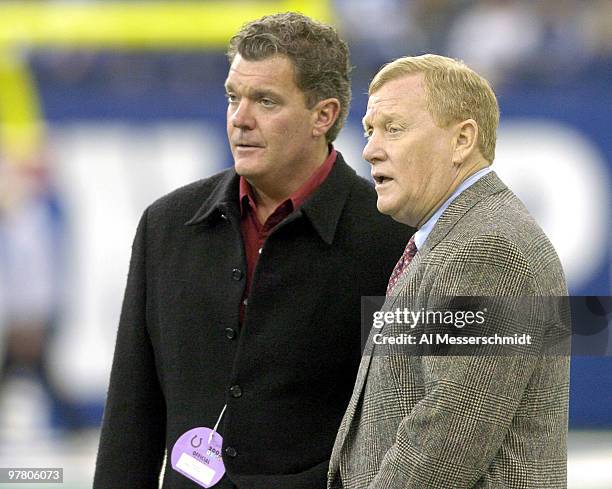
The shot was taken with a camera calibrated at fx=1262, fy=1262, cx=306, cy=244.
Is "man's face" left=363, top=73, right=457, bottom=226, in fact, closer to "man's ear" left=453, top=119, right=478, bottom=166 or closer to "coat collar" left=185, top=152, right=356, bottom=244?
"man's ear" left=453, top=119, right=478, bottom=166

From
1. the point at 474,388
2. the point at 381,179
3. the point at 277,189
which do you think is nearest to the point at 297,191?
the point at 277,189

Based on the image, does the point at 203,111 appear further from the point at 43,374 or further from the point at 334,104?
the point at 334,104

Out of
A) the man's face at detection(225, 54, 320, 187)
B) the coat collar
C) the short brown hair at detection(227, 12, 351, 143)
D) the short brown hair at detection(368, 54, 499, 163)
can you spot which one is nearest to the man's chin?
the man's face at detection(225, 54, 320, 187)

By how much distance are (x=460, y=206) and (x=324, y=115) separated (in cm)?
78

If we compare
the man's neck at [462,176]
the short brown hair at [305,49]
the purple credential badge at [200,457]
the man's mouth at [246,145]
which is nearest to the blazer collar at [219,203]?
the man's mouth at [246,145]

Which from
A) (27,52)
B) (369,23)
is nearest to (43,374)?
(27,52)

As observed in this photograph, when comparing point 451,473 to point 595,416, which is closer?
point 451,473

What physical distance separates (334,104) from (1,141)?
14.1 ft

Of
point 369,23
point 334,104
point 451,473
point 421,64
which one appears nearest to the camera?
point 451,473

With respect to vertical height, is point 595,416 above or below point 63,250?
below

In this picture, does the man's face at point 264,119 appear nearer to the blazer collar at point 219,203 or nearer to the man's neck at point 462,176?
the blazer collar at point 219,203

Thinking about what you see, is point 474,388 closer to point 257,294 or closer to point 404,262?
point 404,262

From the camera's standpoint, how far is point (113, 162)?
7.18 metres

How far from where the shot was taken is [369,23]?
27.2 feet
